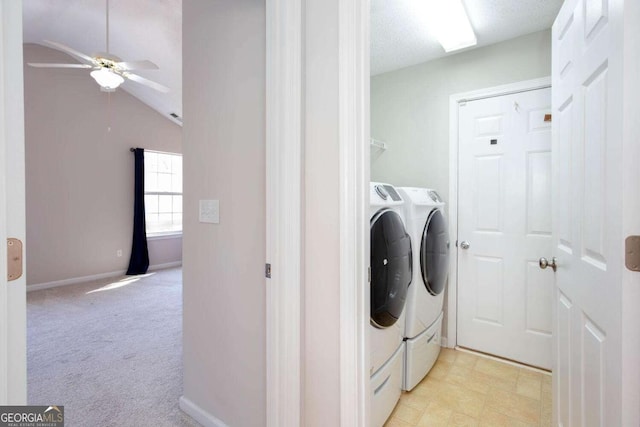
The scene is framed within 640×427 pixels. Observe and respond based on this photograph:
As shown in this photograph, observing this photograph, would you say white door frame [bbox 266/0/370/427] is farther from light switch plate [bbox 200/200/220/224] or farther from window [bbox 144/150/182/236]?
window [bbox 144/150/182/236]

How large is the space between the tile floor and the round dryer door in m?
0.60

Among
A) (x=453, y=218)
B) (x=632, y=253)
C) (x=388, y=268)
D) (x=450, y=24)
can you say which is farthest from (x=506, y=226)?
(x=632, y=253)

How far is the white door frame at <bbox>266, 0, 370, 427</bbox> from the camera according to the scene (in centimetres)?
106

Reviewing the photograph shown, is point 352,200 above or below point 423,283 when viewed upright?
above

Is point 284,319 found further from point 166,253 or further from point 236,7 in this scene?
point 166,253

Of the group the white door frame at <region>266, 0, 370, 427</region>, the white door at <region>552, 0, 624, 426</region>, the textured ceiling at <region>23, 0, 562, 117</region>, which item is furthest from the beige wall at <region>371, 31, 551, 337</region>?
the white door frame at <region>266, 0, 370, 427</region>

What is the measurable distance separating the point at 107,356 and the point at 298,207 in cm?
228

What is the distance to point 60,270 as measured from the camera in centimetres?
428

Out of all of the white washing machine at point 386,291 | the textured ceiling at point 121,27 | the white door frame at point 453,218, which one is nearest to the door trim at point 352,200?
the white washing machine at point 386,291

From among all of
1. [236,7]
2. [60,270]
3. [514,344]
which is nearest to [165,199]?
[60,270]

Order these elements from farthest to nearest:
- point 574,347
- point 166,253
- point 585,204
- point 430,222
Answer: point 166,253 → point 430,222 → point 574,347 → point 585,204

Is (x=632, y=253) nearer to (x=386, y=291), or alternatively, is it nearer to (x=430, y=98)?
(x=386, y=291)

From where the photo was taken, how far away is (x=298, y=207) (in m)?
1.12

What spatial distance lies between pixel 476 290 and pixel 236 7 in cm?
258
